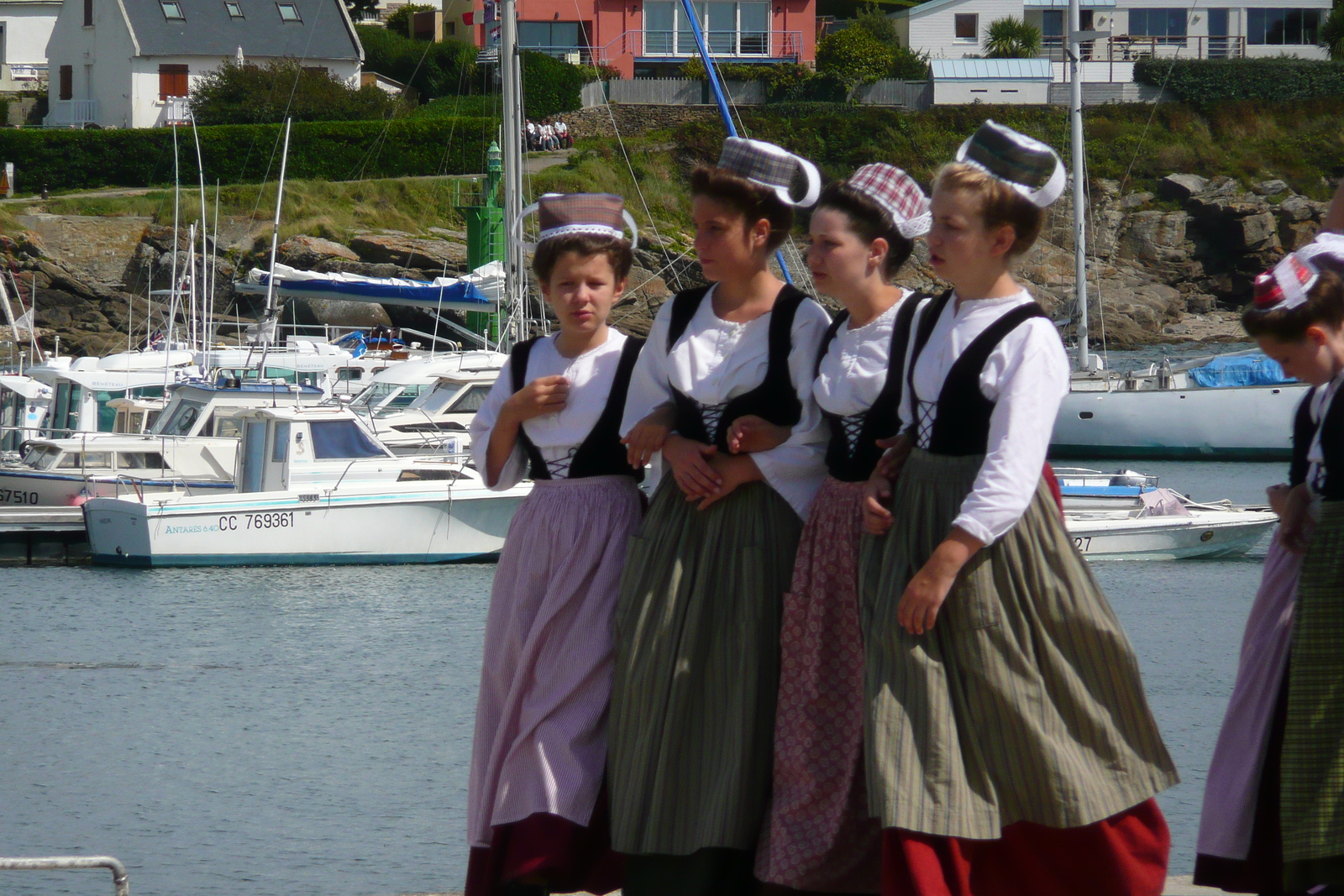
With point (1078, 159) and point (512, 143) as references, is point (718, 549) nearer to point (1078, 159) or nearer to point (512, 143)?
point (512, 143)

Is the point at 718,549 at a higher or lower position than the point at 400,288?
lower

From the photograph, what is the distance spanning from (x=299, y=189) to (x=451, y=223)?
3757 mm

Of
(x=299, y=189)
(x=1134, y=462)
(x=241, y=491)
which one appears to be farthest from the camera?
(x=299, y=189)

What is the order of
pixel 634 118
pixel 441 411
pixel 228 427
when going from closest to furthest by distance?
pixel 228 427 → pixel 441 411 → pixel 634 118

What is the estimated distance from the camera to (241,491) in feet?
48.2

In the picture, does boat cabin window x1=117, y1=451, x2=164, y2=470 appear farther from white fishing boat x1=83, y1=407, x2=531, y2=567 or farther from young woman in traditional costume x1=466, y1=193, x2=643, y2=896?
young woman in traditional costume x1=466, y1=193, x2=643, y2=896

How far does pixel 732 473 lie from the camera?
318cm

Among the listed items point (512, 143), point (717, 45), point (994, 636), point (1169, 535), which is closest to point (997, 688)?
point (994, 636)

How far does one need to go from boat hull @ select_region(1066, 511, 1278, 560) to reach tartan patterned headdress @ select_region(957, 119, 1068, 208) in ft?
40.7

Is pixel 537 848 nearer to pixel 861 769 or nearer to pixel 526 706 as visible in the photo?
pixel 526 706

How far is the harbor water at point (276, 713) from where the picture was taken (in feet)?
21.5

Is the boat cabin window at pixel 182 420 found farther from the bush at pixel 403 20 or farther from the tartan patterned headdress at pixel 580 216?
the bush at pixel 403 20

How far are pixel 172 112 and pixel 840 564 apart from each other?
43518mm

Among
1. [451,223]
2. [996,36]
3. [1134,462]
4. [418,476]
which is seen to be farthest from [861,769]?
[996,36]
